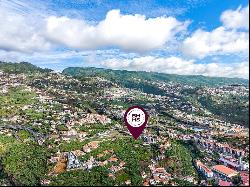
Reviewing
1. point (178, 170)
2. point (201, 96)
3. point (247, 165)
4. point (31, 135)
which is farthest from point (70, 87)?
point (247, 165)

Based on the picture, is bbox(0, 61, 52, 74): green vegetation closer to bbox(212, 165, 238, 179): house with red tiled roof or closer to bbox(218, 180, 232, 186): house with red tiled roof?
bbox(212, 165, 238, 179): house with red tiled roof

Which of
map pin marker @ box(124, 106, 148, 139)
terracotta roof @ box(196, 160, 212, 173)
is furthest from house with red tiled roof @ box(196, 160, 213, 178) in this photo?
map pin marker @ box(124, 106, 148, 139)

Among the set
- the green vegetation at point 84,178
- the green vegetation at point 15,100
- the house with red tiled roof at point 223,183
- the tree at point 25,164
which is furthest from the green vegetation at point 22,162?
the green vegetation at point 15,100

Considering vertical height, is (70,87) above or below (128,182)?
above

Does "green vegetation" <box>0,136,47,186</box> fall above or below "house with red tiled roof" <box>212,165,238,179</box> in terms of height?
below

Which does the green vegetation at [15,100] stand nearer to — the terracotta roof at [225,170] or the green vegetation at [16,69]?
the green vegetation at [16,69]

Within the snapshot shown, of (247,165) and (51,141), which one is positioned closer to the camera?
(247,165)

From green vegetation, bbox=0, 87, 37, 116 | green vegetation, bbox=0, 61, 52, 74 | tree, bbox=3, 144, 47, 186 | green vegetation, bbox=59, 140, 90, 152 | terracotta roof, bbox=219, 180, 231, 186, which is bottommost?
tree, bbox=3, 144, 47, 186

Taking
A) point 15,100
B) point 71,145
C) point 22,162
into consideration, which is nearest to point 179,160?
point 22,162

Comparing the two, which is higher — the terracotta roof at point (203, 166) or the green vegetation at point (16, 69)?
the green vegetation at point (16, 69)

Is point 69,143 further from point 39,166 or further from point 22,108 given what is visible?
point 22,108

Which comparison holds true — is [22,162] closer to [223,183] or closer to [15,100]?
[223,183]
